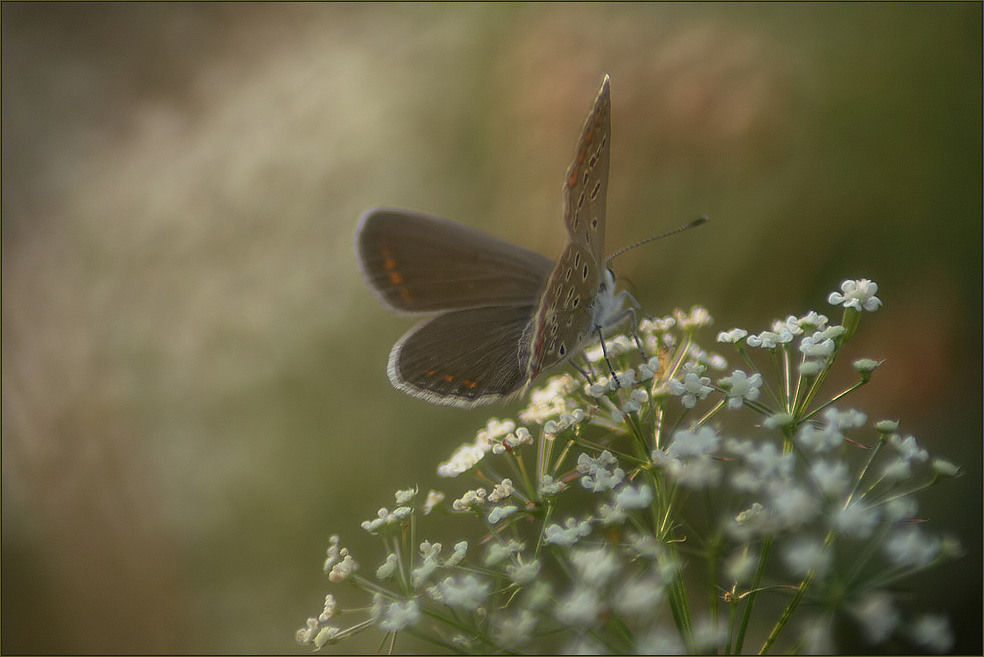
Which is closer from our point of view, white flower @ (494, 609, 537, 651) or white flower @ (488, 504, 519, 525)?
white flower @ (494, 609, 537, 651)

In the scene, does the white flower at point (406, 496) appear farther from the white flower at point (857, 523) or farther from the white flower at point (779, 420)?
the white flower at point (857, 523)

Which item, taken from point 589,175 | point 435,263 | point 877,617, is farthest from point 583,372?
point 877,617

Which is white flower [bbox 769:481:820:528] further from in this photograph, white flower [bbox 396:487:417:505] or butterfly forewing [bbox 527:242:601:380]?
white flower [bbox 396:487:417:505]

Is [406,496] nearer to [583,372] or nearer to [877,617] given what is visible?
[583,372]

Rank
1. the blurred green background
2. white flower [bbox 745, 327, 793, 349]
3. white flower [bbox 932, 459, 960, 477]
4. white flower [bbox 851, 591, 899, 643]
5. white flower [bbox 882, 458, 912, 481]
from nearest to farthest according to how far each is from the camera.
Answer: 1. white flower [bbox 851, 591, 899, 643]
2. white flower [bbox 882, 458, 912, 481]
3. white flower [bbox 932, 459, 960, 477]
4. white flower [bbox 745, 327, 793, 349]
5. the blurred green background

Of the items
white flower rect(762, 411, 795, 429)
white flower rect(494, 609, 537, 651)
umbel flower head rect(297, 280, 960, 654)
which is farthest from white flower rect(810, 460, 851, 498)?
white flower rect(494, 609, 537, 651)

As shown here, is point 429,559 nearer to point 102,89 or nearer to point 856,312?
point 856,312
